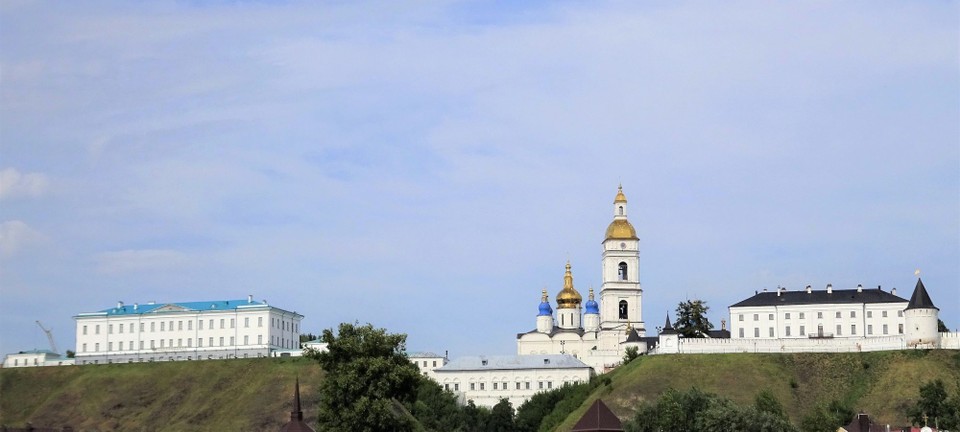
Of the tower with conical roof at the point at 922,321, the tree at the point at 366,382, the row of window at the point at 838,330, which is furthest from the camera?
the row of window at the point at 838,330

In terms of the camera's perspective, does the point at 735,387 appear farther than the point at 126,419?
No

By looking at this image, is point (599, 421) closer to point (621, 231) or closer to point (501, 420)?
point (501, 420)

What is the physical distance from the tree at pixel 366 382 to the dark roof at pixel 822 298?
51.7 meters

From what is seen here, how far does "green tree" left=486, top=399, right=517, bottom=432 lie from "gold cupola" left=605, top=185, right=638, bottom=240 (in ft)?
86.7

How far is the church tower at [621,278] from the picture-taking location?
16638 centimetres

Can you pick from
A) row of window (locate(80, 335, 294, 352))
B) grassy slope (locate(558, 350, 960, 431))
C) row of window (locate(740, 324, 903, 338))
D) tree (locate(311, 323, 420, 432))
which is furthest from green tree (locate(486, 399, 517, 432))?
tree (locate(311, 323, 420, 432))

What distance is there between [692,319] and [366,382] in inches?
2247

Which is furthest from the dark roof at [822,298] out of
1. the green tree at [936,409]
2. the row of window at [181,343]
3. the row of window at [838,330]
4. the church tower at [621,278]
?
the row of window at [181,343]

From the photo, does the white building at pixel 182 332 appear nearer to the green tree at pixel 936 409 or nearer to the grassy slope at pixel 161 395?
the grassy slope at pixel 161 395

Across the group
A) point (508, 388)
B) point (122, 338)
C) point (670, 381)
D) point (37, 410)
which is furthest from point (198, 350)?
point (670, 381)

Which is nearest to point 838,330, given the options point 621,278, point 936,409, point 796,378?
point 796,378

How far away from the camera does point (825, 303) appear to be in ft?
489

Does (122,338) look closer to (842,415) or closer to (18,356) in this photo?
(18,356)

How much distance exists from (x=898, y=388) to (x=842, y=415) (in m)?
8.60
